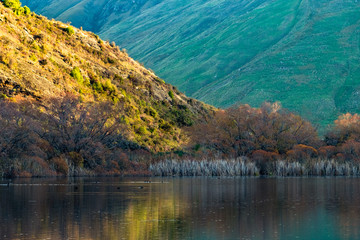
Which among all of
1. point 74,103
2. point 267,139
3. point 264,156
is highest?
point 74,103

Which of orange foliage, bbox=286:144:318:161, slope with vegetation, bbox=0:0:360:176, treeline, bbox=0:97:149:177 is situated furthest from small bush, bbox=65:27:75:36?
orange foliage, bbox=286:144:318:161

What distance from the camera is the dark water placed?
23.1 metres

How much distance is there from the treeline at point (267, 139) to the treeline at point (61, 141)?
432 inches

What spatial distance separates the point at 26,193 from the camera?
38406 mm

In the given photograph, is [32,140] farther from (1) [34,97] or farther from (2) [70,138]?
(1) [34,97]

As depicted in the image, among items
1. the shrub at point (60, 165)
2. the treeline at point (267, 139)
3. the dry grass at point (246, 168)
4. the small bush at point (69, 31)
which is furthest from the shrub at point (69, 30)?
the shrub at point (60, 165)

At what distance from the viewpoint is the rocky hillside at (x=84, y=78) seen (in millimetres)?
79062

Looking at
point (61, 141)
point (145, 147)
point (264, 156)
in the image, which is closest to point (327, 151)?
point (264, 156)

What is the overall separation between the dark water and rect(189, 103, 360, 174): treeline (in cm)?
2852

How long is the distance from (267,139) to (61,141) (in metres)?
26.0

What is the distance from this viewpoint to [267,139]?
75.1 meters

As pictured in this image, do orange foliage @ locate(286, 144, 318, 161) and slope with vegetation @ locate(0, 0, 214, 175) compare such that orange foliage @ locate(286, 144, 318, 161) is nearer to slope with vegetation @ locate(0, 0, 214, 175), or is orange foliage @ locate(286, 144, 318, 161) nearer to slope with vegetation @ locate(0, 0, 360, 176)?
slope with vegetation @ locate(0, 0, 360, 176)

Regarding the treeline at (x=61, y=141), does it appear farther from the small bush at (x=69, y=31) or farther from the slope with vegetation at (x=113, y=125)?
the small bush at (x=69, y=31)

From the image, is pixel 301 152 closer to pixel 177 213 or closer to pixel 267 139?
pixel 267 139
